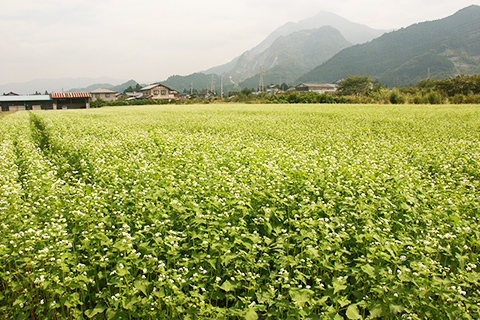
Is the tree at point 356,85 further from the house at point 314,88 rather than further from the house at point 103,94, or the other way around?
the house at point 103,94

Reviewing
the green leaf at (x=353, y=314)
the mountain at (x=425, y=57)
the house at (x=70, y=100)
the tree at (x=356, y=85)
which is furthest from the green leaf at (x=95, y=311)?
the mountain at (x=425, y=57)

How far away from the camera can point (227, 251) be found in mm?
3902

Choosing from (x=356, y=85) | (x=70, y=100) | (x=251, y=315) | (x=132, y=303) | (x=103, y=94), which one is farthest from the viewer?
(x=103, y=94)

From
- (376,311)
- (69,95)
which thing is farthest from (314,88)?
(376,311)

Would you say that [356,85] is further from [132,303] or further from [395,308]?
[132,303]

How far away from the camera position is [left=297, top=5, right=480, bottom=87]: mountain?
459ft

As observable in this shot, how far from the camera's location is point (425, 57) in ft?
483

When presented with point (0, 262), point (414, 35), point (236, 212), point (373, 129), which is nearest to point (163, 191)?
point (236, 212)

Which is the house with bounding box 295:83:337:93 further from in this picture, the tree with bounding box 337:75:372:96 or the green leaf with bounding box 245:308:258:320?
the green leaf with bounding box 245:308:258:320

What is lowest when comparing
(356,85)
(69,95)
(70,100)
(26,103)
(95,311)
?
(95,311)

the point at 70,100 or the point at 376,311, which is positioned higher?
the point at 70,100

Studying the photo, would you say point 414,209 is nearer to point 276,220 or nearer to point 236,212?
point 276,220

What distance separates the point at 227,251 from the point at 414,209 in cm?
357

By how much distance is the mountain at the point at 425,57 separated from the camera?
459 ft
